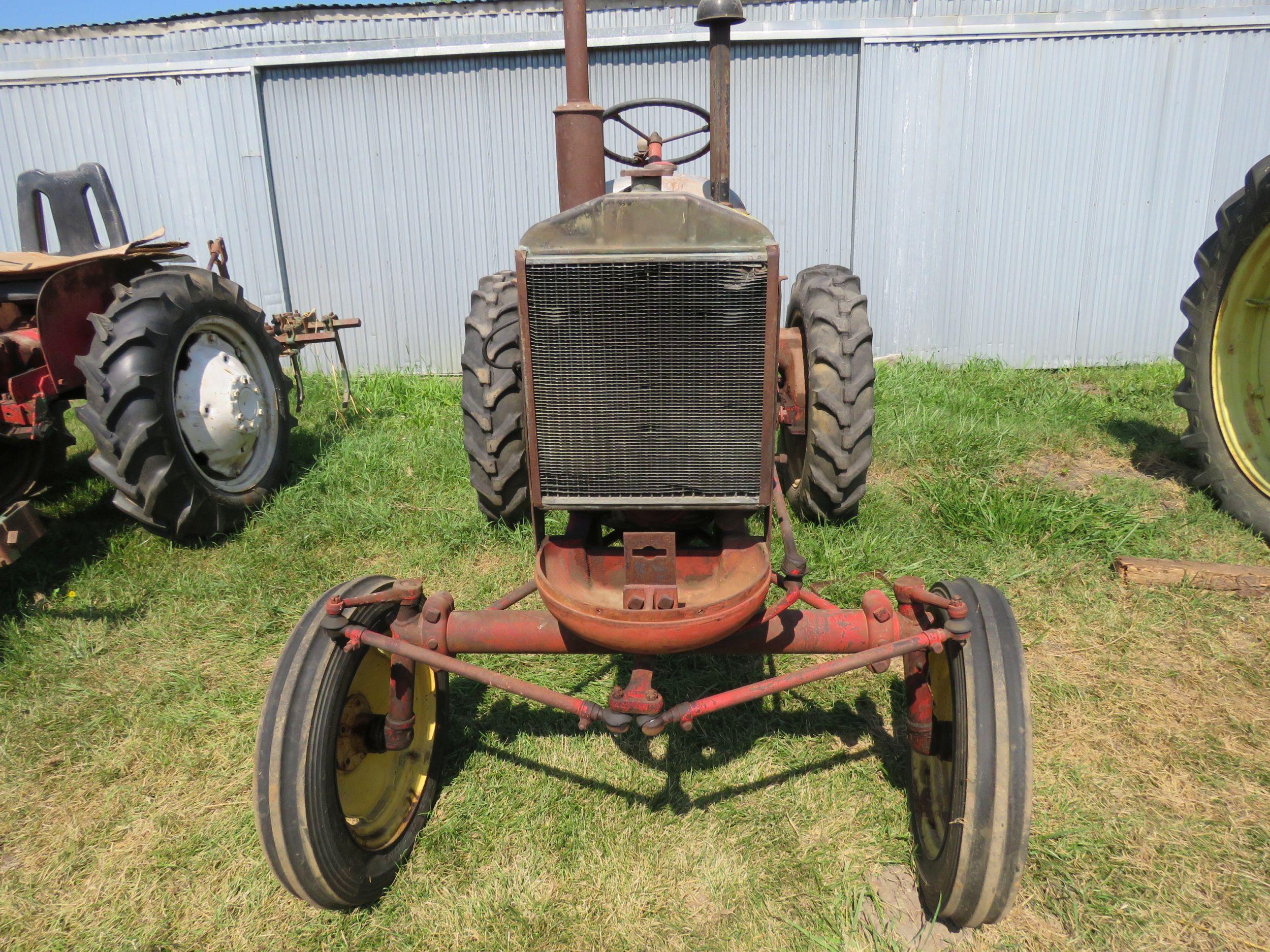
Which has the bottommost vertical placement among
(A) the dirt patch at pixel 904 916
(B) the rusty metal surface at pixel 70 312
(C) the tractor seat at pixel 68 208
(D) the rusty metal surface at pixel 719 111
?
(A) the dirt patch at pixel 904 916

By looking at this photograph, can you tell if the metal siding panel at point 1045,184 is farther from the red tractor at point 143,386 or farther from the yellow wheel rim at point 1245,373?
the red tractor at point 143,386

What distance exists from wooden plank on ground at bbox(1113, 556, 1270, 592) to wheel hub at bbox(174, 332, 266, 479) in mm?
4057

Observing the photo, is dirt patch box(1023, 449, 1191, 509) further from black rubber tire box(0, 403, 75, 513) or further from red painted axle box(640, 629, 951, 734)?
black rubber tire box(0, 403, 75, 513)

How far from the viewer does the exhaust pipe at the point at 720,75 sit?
3.14m

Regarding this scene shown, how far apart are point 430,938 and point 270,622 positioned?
1.75 meters

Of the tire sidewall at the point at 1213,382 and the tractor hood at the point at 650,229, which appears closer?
the tractor hood at the point at 650,229

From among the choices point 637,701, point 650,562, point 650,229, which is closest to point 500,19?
point 650,229

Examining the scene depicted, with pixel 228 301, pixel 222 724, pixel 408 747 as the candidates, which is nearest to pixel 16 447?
pixel 228 301

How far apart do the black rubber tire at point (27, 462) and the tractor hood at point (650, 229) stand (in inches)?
125

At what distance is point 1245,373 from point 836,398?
7.31 ft

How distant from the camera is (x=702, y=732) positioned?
9.16ft

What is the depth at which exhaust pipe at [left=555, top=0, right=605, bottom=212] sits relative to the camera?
332 centimetres

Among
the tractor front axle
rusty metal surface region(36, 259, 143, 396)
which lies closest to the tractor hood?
the tractor front axle

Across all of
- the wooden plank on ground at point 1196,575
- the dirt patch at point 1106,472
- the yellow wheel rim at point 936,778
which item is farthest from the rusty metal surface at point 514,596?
the dirt patch at point 1106,472
